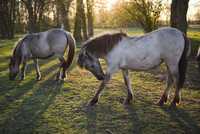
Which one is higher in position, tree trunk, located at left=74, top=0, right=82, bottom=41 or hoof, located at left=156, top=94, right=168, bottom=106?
tree trunk, located at left=74, top=0, right=82, bottom=41

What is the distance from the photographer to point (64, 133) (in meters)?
5.32

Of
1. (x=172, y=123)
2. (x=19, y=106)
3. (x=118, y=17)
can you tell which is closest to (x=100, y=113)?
(x=172, y=123)

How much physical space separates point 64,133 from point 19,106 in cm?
216

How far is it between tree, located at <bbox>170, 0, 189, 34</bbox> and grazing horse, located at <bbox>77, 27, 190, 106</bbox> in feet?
23.4

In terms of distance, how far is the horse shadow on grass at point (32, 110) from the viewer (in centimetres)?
565

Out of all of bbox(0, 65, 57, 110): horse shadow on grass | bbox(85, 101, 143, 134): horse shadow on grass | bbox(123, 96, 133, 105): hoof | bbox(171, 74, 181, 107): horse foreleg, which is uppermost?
bbox(171, 74, 181, 107): horse foreleg

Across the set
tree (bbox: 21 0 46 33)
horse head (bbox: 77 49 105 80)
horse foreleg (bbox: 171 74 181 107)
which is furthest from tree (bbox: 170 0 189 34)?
tree (bbox: 21 0 46 33)

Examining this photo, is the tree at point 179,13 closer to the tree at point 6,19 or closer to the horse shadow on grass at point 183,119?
the horse shadow on grass at point 183,119

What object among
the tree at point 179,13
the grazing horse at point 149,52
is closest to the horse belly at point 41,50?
the grazing horse at point 149,52

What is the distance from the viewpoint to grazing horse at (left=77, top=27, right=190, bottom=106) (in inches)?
261

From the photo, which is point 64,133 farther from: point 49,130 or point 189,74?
point 189,74

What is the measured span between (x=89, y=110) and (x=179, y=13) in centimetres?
858

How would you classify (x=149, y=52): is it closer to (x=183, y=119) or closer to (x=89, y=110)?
(x=183, y=119)

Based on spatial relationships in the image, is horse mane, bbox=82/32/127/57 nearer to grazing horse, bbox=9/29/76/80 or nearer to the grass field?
the grass field
